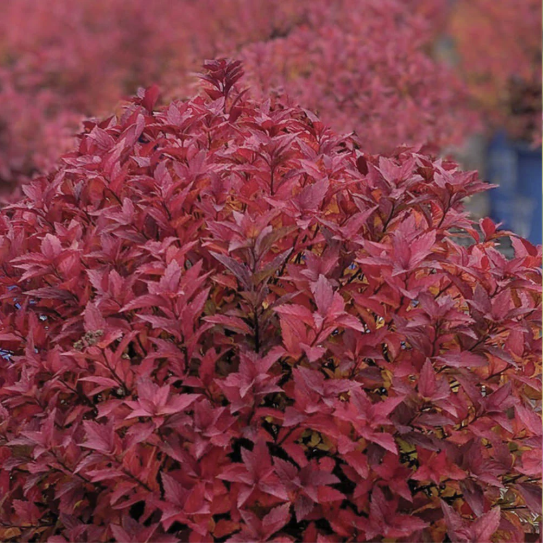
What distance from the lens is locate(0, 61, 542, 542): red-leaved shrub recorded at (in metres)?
1.49

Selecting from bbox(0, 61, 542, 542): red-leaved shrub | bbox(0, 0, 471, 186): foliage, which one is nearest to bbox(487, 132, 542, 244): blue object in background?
bbox(0, 0, 471, 186): foliage

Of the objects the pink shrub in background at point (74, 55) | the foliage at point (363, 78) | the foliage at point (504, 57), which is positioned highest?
the foliage at point (504, 57)

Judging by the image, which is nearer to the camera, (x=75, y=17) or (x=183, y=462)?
(x=183, y=462)

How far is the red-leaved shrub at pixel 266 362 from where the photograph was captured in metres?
1.49

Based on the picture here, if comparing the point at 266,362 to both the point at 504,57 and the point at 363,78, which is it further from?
the point at 504,57

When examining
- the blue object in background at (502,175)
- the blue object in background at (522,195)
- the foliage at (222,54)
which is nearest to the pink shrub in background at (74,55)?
the foliage at (222,54)

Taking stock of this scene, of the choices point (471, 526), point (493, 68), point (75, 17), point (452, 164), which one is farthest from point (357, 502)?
point (493, 68)

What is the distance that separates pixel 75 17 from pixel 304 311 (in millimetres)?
5279

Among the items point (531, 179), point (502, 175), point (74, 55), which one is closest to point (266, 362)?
point (74, 55)

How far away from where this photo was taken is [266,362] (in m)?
1.49

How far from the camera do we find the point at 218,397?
157 cm

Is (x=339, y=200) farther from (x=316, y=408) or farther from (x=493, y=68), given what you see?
(x=493, y=68)

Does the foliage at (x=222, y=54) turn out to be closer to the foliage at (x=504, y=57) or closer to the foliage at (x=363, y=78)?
the foliage at (x=363, y=78)

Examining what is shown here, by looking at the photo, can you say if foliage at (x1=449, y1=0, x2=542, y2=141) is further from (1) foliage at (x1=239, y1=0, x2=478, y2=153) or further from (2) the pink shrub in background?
(1) foliage at (x1=239, y1=0, x2=478, y2=153)
